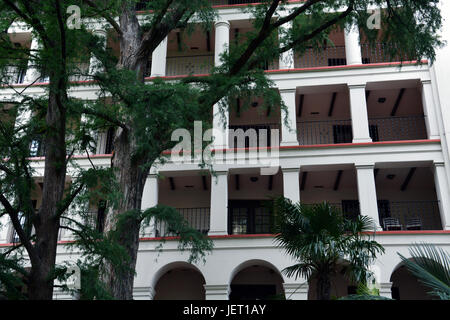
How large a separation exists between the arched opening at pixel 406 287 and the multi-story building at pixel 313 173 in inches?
1.5

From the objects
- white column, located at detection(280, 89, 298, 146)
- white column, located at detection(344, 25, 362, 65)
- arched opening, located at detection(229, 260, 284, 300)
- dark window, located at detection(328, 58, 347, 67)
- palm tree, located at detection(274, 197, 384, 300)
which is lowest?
palm tree, located at detection(274, 197, 384, 300)

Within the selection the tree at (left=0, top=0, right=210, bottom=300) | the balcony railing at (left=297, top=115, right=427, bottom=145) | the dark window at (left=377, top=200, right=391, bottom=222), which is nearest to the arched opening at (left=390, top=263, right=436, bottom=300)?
the dark window at (left=377, top=200, right=391, bottom=222)

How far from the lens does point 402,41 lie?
13.1 m

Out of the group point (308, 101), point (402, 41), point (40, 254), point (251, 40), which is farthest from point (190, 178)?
point (40, 254)

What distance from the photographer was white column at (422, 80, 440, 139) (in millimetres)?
19094

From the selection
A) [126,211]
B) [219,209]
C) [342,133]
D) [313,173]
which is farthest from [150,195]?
[342,133]

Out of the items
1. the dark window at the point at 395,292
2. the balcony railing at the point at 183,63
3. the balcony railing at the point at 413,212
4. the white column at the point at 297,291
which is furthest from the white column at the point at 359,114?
the balcony railing at the point at 183,63

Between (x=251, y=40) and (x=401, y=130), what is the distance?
11406 millimetres

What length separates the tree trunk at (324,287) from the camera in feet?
31.6

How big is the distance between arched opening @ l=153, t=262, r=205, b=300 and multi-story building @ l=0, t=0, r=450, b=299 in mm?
39

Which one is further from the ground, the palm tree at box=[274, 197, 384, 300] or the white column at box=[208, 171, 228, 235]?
the white column at box=[208, 171, 228, 235]

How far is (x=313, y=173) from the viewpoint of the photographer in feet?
68.2

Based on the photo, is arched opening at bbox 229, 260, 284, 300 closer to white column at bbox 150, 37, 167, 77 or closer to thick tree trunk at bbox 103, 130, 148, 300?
white column at bbox 150, 37, 167, 77

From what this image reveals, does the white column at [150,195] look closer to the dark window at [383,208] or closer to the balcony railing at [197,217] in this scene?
the balcony railing at [197,217]
